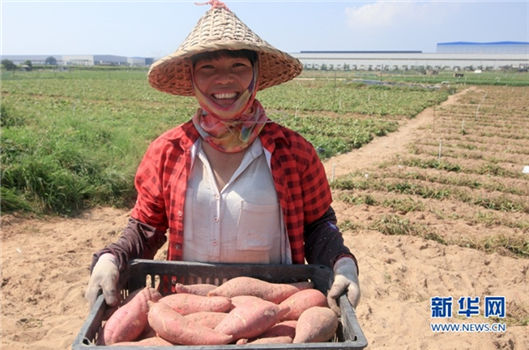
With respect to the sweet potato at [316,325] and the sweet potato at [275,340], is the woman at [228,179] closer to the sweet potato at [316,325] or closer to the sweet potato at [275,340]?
the sweet potato at [316,325]

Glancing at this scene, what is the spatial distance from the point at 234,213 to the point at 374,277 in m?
2.55

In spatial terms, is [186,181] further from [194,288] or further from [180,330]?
[180,330]

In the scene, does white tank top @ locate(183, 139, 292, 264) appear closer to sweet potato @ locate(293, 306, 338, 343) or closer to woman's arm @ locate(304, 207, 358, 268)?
woman's arm @ locate(304, 207, 358, 268)

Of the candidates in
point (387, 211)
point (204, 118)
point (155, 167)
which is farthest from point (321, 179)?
point (387, 211)

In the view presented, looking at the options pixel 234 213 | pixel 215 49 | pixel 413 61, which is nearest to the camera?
pixel 215 49

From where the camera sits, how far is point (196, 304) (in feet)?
4.76

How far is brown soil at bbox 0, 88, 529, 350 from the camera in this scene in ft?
9.78

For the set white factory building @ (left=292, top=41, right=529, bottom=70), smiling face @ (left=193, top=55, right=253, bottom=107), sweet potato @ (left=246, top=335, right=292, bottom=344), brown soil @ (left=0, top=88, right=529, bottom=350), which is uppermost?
white factory building @ (left=292, top=41, right=529, bottom=70)

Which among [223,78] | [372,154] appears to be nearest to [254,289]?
[223,78]

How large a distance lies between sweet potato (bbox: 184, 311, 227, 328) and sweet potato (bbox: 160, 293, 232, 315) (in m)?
0.03

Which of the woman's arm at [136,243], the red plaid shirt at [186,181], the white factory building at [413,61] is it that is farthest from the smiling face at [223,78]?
the white factory building at [413,61]

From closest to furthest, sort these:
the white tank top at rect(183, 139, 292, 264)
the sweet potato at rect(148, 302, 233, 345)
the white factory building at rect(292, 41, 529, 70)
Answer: the sweet potato at rect(148, 302, 233, 345) < the white tank top at rect(183, 139, 292, 264) < the white factory building at rect(292, 41, 529, 70)

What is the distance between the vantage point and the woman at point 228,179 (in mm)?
1596

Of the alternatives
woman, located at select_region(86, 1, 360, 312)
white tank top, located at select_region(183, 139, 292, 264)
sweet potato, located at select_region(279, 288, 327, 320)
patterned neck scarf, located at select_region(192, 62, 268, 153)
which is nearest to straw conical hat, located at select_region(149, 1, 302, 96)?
woman, located at select_region(86, 1, 360, 312)
